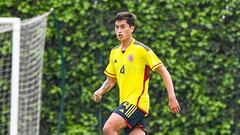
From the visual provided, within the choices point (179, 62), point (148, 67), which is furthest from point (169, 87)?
point (179, 62)

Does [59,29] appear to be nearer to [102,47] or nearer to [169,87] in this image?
[102,47]

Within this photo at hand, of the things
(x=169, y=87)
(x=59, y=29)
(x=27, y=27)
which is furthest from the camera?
(x=59, y=29)

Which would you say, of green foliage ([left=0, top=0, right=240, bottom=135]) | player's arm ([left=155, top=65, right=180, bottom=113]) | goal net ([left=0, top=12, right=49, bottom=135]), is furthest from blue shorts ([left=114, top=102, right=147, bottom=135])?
green foliage ([left=0, top=0, right=240, bottom=135])

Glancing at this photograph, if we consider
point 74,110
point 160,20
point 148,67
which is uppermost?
point 160,20

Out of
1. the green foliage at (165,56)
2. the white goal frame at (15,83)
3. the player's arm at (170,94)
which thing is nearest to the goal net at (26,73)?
the green foliage at (165,56)

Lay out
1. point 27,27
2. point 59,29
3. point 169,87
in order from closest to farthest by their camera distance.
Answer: point 169,87 < point 27,27 < point 59,29

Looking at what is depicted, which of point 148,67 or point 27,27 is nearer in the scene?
point 148,67

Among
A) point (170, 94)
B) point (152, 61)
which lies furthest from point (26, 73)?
point (170, 94)

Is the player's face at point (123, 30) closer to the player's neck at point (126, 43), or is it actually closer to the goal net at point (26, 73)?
the player's neck at point (126, 43)

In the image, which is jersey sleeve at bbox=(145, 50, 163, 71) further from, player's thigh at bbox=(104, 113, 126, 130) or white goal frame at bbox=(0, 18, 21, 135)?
white goal frame at bbox=(0, 18, 21, 135)

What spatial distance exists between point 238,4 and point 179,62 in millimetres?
1065

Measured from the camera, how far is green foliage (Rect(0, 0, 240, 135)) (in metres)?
8.67

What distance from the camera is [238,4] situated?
8.59 meters

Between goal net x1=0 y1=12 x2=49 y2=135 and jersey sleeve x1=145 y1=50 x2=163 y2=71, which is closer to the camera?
jersey sleeve x1=145 y1=50 x2=163 y2=71
